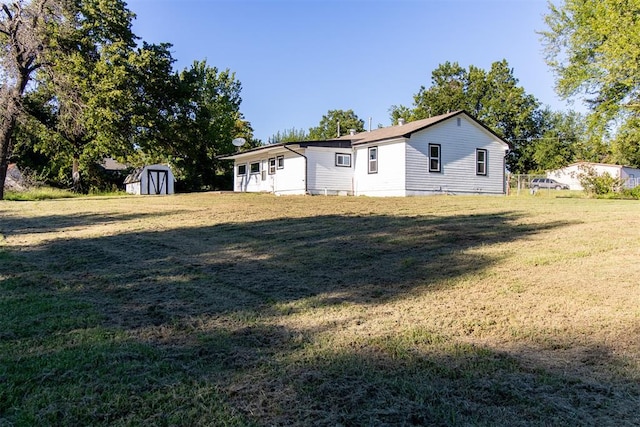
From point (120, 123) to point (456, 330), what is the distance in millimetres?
24310

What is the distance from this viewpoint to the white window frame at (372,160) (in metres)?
21.9

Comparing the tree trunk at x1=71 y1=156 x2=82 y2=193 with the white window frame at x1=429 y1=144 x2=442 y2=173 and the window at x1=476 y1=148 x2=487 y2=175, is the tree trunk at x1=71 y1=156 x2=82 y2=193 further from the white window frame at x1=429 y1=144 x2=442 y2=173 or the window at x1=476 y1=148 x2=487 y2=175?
the window at x1=476 y1=148 x2=487 y2=175

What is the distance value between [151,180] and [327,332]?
107 feet

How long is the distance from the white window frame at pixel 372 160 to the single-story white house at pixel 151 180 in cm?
1780

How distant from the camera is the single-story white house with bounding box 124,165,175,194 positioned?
1303 inches

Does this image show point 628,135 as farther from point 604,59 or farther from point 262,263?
point 262,263

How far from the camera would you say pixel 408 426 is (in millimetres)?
2193

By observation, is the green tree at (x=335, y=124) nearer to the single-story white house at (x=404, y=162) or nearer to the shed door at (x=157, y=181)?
the shed door at (x=157, y=181)

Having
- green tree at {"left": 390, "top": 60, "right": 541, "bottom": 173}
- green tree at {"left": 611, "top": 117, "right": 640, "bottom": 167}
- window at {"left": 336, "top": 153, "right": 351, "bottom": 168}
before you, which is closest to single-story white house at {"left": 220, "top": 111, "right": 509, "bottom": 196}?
window at {"left": 336, "top": 153, "right": 351, "bottom": 168}

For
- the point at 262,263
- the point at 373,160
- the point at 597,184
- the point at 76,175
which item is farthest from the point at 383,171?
the point at 76,175

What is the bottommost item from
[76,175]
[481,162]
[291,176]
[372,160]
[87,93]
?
[291,176]

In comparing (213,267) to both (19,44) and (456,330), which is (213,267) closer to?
(456,330)

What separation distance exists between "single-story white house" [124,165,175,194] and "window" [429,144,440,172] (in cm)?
2062

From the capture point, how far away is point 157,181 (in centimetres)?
3394
